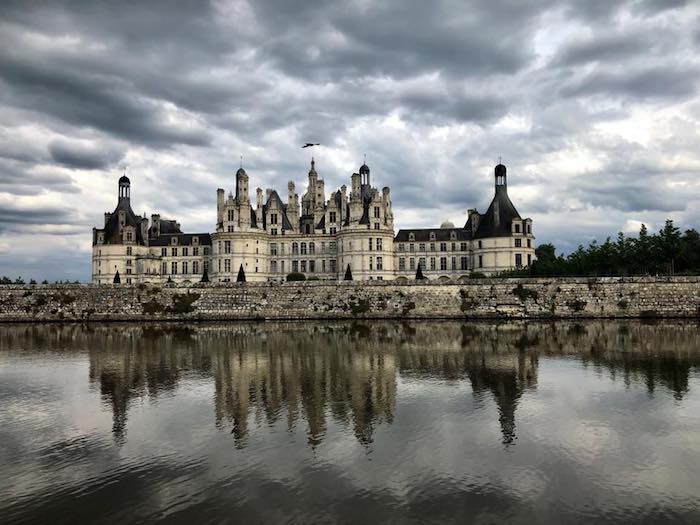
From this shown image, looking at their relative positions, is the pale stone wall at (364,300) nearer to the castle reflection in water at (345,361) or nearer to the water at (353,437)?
the castle reflection in water at (345,361)

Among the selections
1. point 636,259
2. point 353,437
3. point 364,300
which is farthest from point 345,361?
point 636,259

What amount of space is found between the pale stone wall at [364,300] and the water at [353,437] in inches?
899

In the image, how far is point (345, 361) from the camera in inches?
1012

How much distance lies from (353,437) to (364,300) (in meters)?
39.3

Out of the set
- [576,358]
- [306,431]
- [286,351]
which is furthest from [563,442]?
[286,351]

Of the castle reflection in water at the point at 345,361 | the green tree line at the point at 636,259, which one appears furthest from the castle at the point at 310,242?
the castle reflection in water at the point at 345,361

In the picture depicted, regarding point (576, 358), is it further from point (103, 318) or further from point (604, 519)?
point (103, 318)

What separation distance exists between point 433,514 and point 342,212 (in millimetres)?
70796

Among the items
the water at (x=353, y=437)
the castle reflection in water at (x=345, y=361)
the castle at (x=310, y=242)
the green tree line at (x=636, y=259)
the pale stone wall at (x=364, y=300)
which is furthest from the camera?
the castle at (x=310, y=242)

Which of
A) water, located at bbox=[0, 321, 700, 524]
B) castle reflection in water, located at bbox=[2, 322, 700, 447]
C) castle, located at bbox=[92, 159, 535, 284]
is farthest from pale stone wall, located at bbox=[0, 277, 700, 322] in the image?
water, located at bbox=[0, 321, 700, 524]

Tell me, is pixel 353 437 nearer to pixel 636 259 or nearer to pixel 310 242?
pixel 636 259

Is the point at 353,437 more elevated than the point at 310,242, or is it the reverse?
the point at 310,242

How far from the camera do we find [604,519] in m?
9.71

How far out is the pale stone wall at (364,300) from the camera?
164 ft
